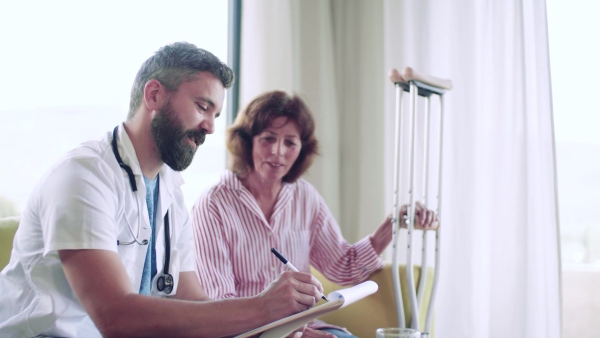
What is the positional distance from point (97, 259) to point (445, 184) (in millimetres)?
2047

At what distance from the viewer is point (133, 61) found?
282 centimetres

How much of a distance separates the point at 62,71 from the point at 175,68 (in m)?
1.16

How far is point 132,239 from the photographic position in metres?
1.49

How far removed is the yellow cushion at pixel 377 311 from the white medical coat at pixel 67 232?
96cm

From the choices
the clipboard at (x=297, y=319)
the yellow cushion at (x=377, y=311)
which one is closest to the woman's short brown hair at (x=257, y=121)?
the yellow cushion at (x=377, y=311)

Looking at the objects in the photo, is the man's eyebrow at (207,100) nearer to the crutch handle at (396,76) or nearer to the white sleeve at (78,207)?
the white sleeve at (78,207)

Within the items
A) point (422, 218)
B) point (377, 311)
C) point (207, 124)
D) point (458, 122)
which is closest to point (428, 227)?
point (422, 218)

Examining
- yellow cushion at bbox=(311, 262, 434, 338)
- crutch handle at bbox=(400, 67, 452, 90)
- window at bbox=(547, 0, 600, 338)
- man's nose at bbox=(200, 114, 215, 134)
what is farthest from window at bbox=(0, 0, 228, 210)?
window at bbox=(547, 0, 600, 338)

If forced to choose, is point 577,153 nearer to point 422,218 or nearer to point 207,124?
point 422,218

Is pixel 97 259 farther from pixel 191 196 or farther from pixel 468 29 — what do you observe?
pixel 468 29

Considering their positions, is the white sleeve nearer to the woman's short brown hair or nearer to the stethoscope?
the stethoscope

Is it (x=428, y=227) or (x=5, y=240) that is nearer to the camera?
(x=5, y=240)

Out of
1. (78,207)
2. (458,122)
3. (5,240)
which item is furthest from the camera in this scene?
(458,122)

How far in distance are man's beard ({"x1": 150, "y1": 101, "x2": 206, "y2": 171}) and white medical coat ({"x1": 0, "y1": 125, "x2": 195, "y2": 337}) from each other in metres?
0.07
